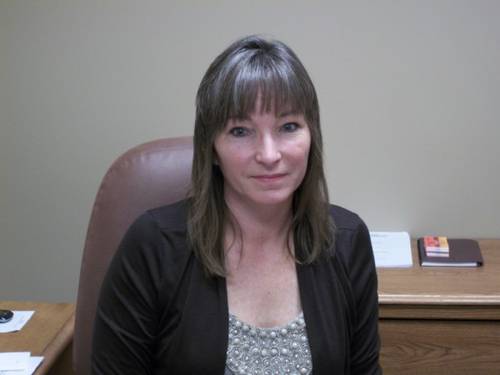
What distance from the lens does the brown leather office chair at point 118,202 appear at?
4.83 feet

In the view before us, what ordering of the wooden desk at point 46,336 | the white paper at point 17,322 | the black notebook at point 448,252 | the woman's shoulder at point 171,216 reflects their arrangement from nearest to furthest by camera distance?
the woman's shoulder at point 171,216 → the wooden desk at point 46,336 → the white paper at point 17,322 → the black notebook at point 448,252

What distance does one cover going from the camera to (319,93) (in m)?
2.20

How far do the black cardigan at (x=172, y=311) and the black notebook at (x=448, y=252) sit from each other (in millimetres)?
788

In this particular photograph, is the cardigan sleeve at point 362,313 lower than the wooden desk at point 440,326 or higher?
higher

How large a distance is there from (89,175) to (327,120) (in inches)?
32.6

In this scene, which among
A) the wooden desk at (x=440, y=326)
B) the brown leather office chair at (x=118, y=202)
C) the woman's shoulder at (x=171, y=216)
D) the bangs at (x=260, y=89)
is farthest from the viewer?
the wooden desk at (x=440, y=326)

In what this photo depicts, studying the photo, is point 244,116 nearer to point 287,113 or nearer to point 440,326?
point 287,113

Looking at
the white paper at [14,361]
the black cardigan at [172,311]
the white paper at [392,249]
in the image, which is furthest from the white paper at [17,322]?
the white paper at [392,249]

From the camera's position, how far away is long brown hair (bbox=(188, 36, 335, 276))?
124 centimetres

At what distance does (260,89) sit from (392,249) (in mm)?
1087

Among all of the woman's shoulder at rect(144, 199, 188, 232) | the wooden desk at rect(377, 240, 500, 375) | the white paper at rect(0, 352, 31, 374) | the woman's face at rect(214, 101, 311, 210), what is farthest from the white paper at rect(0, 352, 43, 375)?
the wooden desk at rect(377, 240, 500, 375)

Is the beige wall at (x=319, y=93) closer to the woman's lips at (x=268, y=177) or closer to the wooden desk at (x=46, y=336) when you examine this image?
the wooden desk at (x=46, y=336)

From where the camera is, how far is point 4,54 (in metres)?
2.23

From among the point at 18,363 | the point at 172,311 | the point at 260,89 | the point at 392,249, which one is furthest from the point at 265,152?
the point at 392,249
